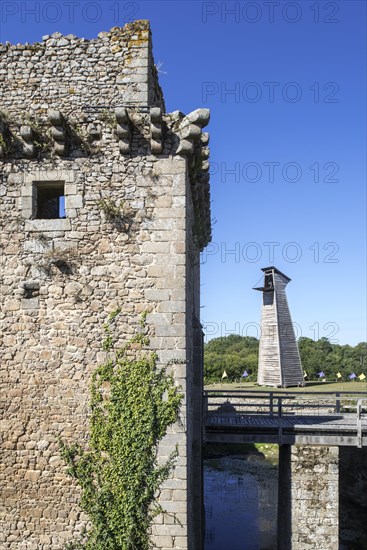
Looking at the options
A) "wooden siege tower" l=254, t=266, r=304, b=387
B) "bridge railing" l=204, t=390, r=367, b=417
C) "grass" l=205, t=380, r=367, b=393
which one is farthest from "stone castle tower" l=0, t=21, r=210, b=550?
"wooden siege tower" l=254, t=266, r=304, b=387

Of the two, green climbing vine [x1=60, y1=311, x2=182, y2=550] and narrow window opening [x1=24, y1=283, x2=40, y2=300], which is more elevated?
narrow window opening [x1=24, y1=283, x2=40, y2=300]

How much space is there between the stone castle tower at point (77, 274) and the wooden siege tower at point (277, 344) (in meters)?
15.5

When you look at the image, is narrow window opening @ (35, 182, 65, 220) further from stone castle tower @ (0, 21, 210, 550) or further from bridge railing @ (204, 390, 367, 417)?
bridge railing @ (204, 390, 367, 417)

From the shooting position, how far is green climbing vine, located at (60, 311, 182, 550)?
6.81 metres

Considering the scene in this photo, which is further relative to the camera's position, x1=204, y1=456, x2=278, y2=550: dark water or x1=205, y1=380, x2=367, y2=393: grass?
x1=205, y1=380, x2=367, y2=393: grass

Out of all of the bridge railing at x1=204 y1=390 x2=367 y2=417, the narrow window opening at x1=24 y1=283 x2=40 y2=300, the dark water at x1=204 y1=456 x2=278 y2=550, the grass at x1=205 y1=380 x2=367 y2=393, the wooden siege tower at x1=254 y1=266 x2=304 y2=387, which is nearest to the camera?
the narrow window opening at x1=24 y1=283 x2=40 y2=300

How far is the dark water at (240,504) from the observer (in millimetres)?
12883

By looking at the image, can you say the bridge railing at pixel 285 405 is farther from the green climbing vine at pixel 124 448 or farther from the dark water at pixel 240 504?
the green climbing vine at pixel 124 448

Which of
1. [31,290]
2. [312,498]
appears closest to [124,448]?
[31,290]

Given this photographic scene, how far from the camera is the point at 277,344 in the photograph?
2197cm

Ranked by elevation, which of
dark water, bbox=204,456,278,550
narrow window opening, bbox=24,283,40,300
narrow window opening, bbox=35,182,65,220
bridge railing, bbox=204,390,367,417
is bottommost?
dark water, bbox=204,456,278,550

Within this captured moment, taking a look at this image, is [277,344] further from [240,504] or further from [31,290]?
[31,290]

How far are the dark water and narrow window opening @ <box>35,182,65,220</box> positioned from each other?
32.8 feet

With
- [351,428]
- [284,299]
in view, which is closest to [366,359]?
[284,299]
